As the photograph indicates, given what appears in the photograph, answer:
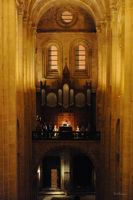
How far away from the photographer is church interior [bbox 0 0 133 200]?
16.7 meters

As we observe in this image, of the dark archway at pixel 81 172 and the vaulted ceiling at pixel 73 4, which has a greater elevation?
the vaulted ceiling at pixel 73 4

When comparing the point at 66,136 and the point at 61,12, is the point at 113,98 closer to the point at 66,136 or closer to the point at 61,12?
the point at 66,136

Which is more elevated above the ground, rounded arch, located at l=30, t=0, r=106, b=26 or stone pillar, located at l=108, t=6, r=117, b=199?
rounded arch, located at l=30, t=0, r=106, b=26

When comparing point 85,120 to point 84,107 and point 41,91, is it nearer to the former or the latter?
point 84,107

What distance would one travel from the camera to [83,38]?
31.6 m

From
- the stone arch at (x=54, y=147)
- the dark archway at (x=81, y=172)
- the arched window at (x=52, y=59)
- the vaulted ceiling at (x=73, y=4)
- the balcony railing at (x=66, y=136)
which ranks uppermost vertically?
the vaulted ceiling at (x=73, y=4)

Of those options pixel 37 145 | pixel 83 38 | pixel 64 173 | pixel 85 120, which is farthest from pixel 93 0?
pixel 64 173

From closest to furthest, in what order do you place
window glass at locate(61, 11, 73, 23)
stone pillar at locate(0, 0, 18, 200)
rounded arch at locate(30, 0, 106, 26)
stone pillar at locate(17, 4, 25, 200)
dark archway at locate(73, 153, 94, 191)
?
stone pillar at locate(0, 0, 18, 200) → stone pillar at locate(17, 4, 25, 200) → rounded arch at locate(30, 0, 106, 26) → window glass at locate(61, 11, 73, 23) → dark archway at locate(73, 153, 94, 191)

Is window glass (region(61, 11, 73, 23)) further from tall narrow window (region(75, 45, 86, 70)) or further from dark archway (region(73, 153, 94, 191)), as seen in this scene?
dark archway (region(73, 153, 94, 191))

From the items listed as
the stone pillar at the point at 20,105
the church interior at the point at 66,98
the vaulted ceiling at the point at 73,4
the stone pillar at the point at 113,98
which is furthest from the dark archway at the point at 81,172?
the vaulted ceiling at the point at 73,4

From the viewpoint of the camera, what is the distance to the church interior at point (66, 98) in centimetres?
1670

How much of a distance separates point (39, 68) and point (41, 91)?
8.75 feet

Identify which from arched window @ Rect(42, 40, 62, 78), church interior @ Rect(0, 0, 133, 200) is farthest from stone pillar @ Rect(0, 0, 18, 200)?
arched window @ Rect(42, 40, 62, 78)

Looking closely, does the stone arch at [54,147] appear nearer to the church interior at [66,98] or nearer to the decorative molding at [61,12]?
the church interior at [66,98]
